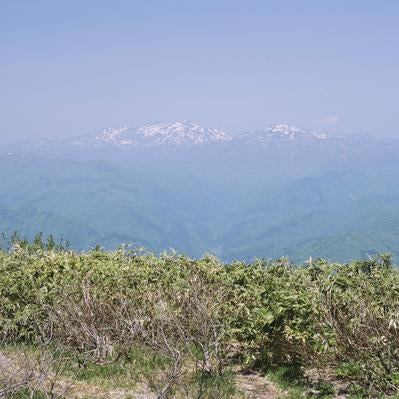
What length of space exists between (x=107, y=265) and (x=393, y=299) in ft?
18.9

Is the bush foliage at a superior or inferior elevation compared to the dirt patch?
superior

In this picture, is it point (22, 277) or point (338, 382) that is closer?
point (338, 382)

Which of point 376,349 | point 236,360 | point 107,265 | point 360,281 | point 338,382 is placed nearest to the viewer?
point 376,349

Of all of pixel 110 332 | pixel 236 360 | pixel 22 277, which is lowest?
pixel 236 360

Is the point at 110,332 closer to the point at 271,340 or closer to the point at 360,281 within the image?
the point at 271,340

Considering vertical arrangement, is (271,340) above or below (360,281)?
below

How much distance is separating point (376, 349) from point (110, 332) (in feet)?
14.6

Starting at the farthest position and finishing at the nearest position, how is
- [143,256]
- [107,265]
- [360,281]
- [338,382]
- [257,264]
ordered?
[143,256]
[107,265]
[257,264]
[360,281]
[338,382]

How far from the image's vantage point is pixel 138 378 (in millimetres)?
8180

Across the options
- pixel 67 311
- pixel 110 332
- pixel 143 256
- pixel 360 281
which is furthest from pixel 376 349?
pixel 143 256

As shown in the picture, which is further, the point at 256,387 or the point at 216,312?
the point at 216,312

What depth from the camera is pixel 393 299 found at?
8.08 m

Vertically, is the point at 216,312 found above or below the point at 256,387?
above

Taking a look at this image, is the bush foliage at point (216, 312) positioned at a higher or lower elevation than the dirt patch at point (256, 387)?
higher
